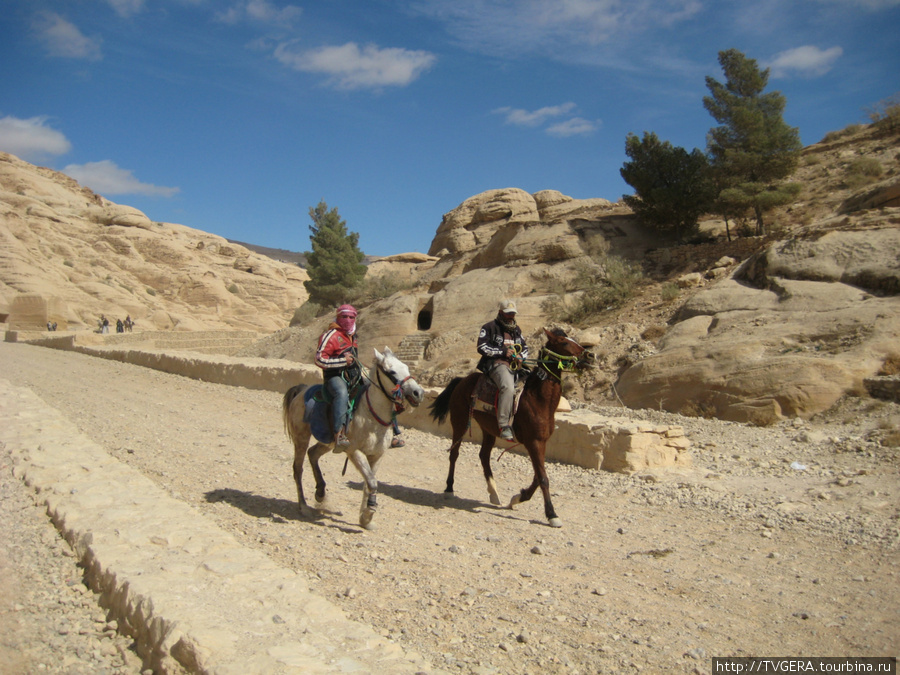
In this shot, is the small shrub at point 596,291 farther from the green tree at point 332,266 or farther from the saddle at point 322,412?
the green tree at point 332,266

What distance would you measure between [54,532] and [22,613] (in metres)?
1.11

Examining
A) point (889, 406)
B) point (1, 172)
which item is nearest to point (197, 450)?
point (889, 406)

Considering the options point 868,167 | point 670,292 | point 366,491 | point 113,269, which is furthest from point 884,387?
point 113,269

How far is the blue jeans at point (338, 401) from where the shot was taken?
5.41m

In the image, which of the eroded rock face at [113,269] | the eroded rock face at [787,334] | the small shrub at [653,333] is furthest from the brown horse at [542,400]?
the eroded rock face at [113,269]

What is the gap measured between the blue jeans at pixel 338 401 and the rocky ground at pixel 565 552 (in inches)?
38.1

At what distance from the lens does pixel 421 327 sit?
79.1 ft

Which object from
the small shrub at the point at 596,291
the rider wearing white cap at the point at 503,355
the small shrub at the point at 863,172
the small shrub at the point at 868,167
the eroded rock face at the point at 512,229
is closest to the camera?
the rider wearing white cap at the point at 503,355

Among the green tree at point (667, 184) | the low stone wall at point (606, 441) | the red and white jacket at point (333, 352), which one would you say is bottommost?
the low stone wall at point (606, 441)

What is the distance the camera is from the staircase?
1975 cm

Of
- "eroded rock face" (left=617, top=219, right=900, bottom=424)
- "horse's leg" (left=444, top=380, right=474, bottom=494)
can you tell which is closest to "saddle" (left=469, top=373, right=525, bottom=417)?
"horse's leg" (left=444, top=380, right=474, bottom=494)

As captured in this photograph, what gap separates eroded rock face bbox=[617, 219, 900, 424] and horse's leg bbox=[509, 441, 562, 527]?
217 inches

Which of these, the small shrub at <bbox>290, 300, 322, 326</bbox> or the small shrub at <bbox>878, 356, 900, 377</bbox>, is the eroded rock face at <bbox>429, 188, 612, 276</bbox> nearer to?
the small shrub at <bbox>290, 300, 322, 326</bbox>

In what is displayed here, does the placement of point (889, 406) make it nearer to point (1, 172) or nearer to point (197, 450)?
point (197, 450)
